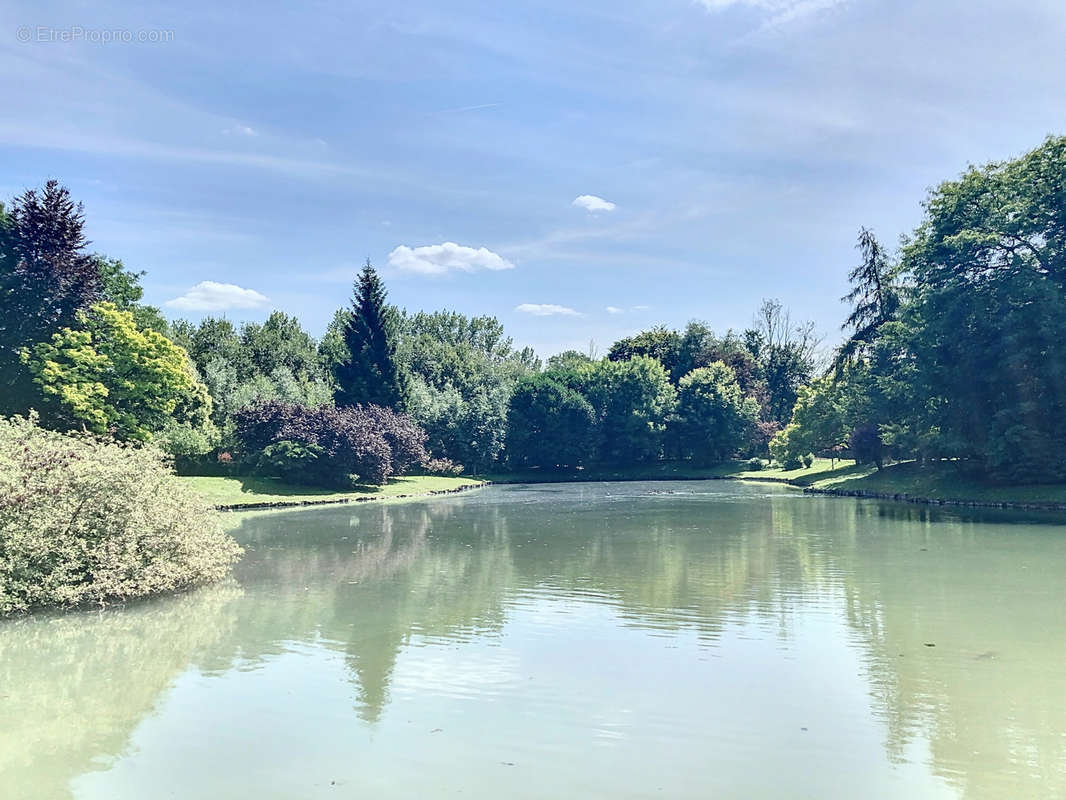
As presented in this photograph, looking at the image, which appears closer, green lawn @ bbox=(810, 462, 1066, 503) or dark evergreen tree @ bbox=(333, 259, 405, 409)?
green lawn @ bbox=(810, 462, 1066, 503)

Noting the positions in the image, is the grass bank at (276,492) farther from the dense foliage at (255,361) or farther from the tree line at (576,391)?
the dense foliage at (255,361)

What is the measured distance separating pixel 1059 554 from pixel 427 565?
14.1 metres

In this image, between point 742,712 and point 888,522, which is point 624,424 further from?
point 742,712

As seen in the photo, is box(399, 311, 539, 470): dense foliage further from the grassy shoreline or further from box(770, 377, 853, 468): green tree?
box(770, 377, 853, 468): green tree

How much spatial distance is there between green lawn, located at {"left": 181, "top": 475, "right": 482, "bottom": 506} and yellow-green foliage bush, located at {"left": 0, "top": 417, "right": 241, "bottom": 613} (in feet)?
54.1

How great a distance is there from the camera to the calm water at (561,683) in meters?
6.39

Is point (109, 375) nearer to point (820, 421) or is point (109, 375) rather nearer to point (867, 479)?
point (867, 479)

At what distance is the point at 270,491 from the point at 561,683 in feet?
104

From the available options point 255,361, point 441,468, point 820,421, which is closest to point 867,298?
point 820,421

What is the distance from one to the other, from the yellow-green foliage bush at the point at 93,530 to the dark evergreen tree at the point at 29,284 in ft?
70.2

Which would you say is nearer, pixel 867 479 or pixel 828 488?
pixel 867 479

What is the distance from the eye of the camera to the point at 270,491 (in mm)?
37781

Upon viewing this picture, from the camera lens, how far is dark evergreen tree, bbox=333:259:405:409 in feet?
185

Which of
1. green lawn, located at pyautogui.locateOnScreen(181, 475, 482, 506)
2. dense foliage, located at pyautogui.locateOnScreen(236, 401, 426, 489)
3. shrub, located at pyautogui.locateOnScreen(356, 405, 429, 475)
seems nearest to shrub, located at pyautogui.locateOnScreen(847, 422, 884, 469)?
green lawn, located at pyautogui.locateOnScreen(181, 475, 482, 506)
